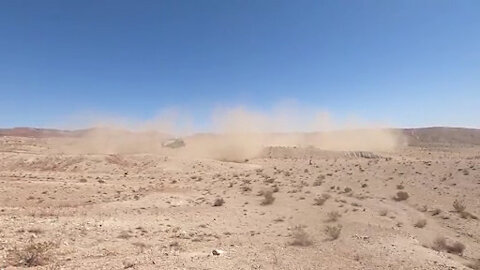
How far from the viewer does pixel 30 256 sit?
10.1 metres

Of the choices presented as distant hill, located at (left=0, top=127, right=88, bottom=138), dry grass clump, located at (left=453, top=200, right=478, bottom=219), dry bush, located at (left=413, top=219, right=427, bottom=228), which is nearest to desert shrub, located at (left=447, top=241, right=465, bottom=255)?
dry bush, located at (left=413, top=219, right=427, bottom=228)

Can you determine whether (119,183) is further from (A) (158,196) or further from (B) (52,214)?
(B) (52,214)

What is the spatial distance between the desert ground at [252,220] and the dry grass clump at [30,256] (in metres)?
0.03

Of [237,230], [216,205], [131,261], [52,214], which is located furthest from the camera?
[216,205]

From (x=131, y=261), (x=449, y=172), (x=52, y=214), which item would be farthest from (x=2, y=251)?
(x=449, y=172)

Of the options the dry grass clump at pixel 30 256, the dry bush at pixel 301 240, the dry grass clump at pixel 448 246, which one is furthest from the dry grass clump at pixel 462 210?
the dry grass clump at pixel 30 256

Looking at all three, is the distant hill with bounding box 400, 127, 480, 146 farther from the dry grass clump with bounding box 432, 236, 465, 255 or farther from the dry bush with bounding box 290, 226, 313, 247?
the dry bush with bounding box 290, 226, 313, 247

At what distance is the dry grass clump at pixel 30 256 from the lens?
989cm

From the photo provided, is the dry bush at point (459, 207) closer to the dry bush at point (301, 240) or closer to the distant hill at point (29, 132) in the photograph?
the dry bush at point (301, 240)

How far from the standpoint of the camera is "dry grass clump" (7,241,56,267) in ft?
32.4

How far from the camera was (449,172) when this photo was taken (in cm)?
2927

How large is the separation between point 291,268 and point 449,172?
76.2ft

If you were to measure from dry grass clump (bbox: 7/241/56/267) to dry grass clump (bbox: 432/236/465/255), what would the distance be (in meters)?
11.8

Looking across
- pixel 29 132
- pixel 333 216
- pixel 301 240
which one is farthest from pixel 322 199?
pixel 29 132
